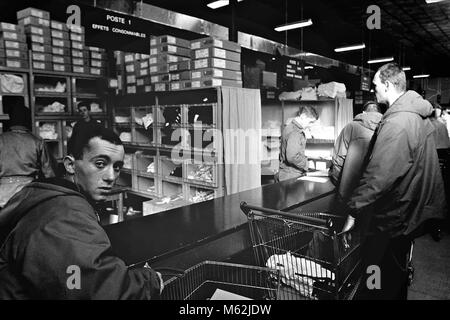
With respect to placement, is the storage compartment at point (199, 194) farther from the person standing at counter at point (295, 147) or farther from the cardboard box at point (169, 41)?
the cardboard box at point (169, 41)

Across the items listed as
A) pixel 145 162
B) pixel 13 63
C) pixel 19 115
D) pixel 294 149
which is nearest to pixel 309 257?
pixel 294 149

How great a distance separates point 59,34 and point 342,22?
7446 mm

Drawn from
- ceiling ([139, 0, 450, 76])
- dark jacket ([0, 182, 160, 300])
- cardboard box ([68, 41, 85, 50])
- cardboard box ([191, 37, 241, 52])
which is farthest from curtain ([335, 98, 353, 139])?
dark jacket ([0, 182, 160, 300])

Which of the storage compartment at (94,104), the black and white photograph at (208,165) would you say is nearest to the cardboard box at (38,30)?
the black and white photograph at (208,165)

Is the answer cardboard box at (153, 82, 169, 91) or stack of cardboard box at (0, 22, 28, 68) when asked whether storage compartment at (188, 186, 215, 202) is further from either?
stack of cardboard box at (0, 22, 28, 68)

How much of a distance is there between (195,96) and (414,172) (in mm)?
3857

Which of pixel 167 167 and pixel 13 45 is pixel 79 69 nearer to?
pixel 13 45

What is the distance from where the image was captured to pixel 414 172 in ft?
7.57

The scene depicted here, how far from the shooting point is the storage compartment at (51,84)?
5747 mm

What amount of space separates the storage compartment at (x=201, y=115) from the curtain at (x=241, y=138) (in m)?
0.48

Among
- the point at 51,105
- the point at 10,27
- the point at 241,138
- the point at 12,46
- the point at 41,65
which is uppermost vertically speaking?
the point at 10,27

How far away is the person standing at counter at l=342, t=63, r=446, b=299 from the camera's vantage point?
2.23 m

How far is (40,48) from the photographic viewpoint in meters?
5.49
